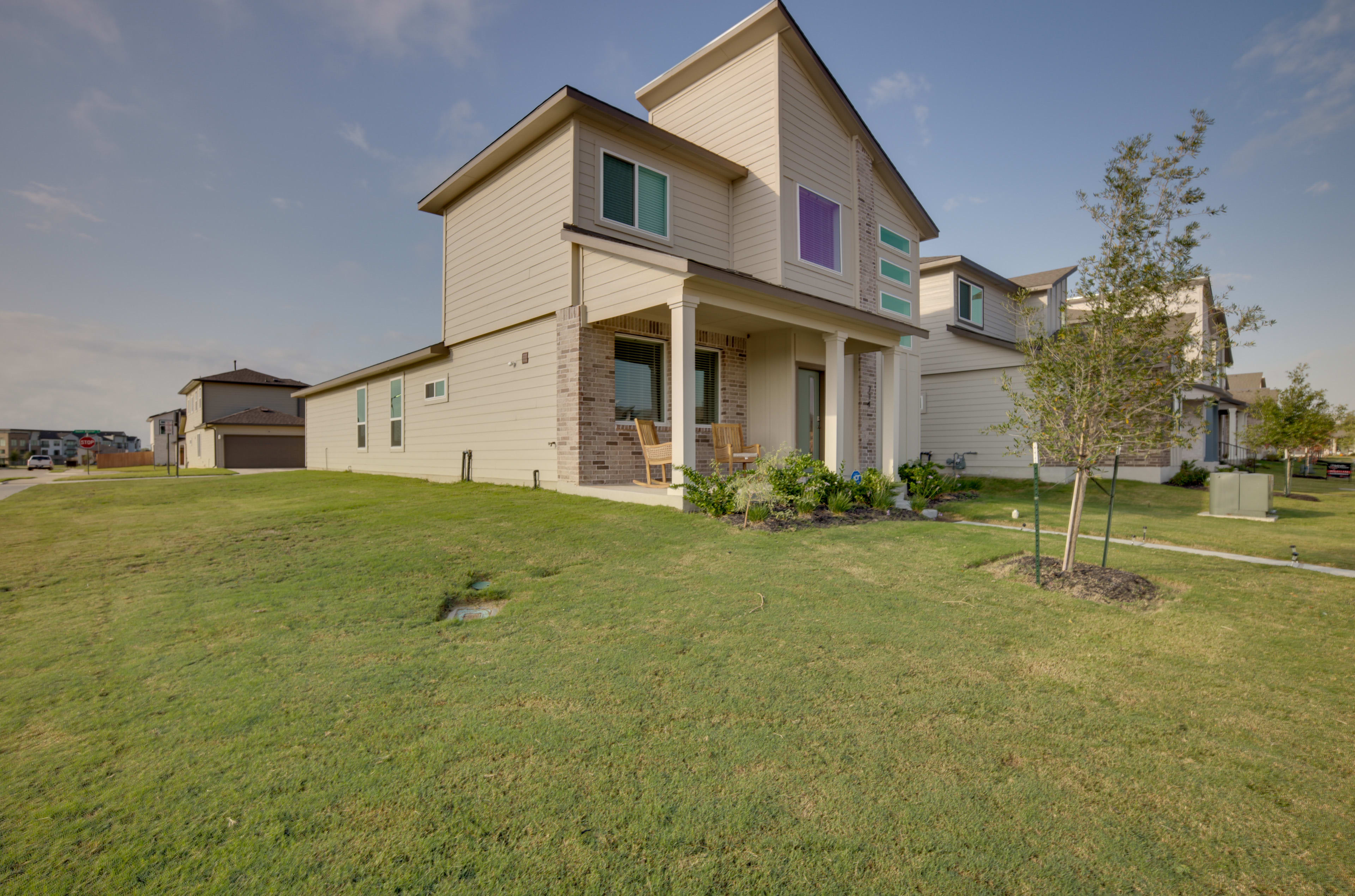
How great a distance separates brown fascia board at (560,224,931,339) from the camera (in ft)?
24.7

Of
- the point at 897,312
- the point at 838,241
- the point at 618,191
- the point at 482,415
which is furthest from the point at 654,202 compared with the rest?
the point at 897,312

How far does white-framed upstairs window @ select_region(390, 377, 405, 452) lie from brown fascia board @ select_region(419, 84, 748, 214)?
518 centimetres

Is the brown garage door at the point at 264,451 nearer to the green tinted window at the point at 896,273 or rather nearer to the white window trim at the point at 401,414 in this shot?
the white window trim at the point at 401,414

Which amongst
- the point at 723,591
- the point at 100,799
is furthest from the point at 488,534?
the point at 100,799

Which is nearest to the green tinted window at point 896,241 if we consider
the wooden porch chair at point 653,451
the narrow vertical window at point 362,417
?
the wooden porch chair at point 653,451

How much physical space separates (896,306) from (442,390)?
11.3 m

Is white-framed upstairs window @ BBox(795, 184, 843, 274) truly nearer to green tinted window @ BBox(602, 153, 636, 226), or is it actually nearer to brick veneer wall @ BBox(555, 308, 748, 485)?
green tinted window @ BBox(602, 153, 636, 226)

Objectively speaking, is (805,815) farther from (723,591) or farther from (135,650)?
(135,650)

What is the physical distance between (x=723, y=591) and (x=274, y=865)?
11.0 ft

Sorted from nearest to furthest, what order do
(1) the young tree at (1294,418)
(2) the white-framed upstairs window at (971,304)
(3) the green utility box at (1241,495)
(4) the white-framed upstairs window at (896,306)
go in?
(3) the green utility box at (1241,495) < (4) the white-framed upstairs window at (896,306) < (1) the young tree at (1294,418) < (2) the white-framed upstairs window at (971,304)

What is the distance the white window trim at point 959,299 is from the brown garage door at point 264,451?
1222 inches

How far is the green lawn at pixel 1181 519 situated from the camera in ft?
23.8

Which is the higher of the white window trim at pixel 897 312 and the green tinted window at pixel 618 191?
the green tinted window at pixel 618 191

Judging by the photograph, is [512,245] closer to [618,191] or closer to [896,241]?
[618,191]
